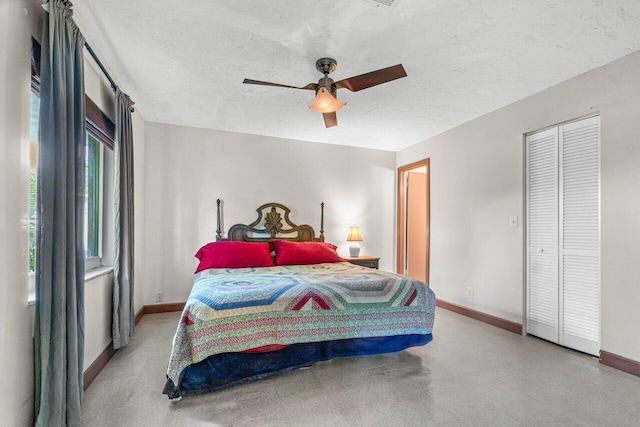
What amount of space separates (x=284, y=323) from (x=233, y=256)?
154cm

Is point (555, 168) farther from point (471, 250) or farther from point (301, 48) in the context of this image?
point (301, 48)

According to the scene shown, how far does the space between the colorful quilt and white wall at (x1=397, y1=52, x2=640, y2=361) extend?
1342mm

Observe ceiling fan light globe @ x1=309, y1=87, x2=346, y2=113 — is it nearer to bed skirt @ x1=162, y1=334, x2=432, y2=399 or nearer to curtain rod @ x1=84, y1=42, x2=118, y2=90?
curtain rod @ x1=84, y1=42, x2=118, y2=90

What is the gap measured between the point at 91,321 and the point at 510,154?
4.18m

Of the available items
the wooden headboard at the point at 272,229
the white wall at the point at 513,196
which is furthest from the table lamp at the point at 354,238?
the white wall at the point at 513,196

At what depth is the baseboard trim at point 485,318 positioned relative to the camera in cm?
324

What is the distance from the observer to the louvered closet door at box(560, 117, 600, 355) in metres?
2.64

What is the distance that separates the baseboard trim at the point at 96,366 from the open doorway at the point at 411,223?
4.06 meters

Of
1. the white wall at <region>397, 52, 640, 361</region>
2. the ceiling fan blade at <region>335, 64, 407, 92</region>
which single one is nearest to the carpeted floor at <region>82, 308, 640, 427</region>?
the white wall at <region>397, 52, 640, 361</region>

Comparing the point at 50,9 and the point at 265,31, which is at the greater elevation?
the point at 265,31

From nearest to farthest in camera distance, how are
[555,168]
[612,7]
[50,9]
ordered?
[50,9], [612,7], [555,168]

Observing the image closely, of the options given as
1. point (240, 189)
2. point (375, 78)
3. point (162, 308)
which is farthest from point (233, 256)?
point (375, 78)

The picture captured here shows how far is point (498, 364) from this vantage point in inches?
98.7

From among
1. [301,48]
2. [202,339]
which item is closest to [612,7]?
[301,48]
